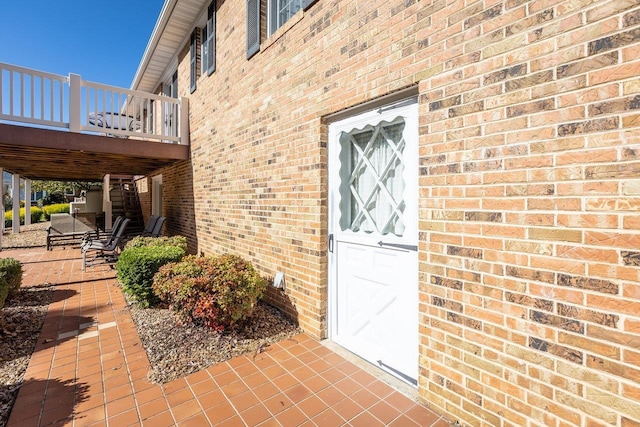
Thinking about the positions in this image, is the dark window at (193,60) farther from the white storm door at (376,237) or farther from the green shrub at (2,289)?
the white storm door at (376,237)

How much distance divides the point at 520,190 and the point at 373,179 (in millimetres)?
1435

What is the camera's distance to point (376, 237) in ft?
9.78

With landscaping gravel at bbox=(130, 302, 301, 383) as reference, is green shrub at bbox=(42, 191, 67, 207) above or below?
above

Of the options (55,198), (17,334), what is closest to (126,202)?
(17,334)

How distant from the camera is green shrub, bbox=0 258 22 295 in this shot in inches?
172

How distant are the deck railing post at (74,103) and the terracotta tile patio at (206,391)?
4.45 m

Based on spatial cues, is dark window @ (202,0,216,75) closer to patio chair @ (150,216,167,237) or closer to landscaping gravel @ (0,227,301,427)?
patio chair @ (150,216,167,237)

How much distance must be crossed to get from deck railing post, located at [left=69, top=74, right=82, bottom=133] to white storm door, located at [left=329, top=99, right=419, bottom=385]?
5.91m

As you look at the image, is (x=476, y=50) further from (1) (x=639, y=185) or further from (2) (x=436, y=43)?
(1) (x=639, y=185)

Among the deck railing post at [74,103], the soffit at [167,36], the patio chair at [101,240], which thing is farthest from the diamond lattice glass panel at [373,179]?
the patio chair at [101,240]

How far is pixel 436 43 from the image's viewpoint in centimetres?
227

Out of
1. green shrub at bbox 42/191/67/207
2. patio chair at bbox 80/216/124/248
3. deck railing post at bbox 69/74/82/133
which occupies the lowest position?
patio chair at bbox 80/216/124/248

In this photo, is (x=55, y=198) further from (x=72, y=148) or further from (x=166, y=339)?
(x=166, y=339)

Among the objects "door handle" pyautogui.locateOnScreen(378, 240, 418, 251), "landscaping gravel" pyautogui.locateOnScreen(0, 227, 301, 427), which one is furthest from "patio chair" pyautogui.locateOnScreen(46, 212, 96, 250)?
"door handle" pyautogui.locateOnScreen(378, 240, 418, 251)
